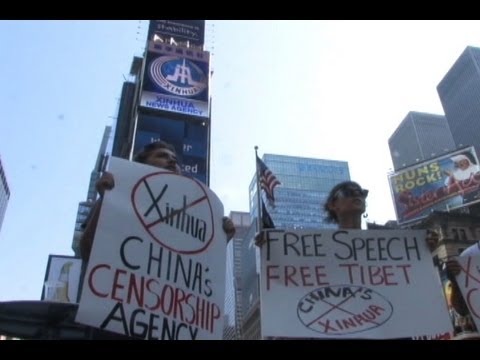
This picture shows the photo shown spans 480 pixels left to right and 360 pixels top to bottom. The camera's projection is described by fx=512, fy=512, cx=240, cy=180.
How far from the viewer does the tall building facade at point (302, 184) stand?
97.2m

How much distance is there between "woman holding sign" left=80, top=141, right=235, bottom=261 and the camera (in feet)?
9.68

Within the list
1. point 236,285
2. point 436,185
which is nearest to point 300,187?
point 236,285

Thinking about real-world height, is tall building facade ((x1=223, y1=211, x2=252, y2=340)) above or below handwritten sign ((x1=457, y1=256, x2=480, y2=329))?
above

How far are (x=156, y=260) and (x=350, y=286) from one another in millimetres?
1406

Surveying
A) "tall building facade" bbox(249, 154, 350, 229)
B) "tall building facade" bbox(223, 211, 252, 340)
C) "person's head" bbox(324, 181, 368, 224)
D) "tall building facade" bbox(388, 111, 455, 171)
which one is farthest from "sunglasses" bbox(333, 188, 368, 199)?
"tall building facade" bbox(388, 111, 455, 171)

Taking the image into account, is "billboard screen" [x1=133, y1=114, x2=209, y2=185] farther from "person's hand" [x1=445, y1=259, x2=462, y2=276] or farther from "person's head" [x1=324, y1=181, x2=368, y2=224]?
"person's hand" [x1=445, y1=259, x2=462, y2=276]

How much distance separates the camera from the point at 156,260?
286cm

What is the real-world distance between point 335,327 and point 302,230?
2.55 ft

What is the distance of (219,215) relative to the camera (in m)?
3.44

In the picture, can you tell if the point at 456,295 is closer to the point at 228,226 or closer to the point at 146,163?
the point at 228,226

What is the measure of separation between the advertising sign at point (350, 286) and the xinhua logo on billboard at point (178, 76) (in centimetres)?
2737

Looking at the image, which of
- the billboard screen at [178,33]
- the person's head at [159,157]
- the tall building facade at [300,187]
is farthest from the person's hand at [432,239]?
the tall building facade at [300,187]

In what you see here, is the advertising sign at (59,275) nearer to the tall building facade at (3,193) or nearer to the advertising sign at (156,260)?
the advertising sign at (156,260)

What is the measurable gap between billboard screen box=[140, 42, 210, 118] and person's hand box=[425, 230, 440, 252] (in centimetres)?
2703
